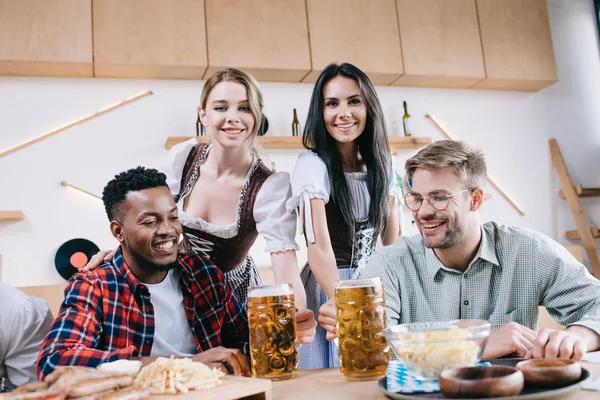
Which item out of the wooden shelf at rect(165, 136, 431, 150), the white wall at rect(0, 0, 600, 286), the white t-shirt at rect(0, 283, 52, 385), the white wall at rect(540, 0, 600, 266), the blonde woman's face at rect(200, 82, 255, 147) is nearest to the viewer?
the white t-shirt at rect(0, 283, 52, 385)

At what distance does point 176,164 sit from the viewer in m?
2.07

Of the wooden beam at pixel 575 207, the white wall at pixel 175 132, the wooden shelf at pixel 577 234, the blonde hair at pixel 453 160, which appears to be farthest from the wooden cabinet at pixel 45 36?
the wooden shelf at pixel 577 234

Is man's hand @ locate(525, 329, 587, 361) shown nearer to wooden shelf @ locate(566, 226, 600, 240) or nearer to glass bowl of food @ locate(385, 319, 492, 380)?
glass bowl of food @ locate(385, 319, 492, 380)

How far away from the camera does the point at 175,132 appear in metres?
3.95

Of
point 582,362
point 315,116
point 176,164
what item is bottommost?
point 582,362

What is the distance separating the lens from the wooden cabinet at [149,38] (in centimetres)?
367

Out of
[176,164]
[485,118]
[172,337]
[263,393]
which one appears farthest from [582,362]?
[485,118]

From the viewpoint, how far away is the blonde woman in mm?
1905

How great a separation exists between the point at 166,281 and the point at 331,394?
812 mm

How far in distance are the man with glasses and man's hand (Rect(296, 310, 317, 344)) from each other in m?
0.28

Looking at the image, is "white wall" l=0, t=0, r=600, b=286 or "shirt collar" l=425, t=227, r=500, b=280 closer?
"shirt collar" l=425, t=227, r=500, b=280

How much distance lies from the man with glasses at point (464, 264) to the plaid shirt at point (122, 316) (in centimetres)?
42

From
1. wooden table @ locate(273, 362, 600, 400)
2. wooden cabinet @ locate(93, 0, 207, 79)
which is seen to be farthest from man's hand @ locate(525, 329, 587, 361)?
wooden cabinet @ locate(93, 0, 207, 79)

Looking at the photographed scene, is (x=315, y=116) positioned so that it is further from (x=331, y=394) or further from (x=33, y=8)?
(x=33, y=8)
